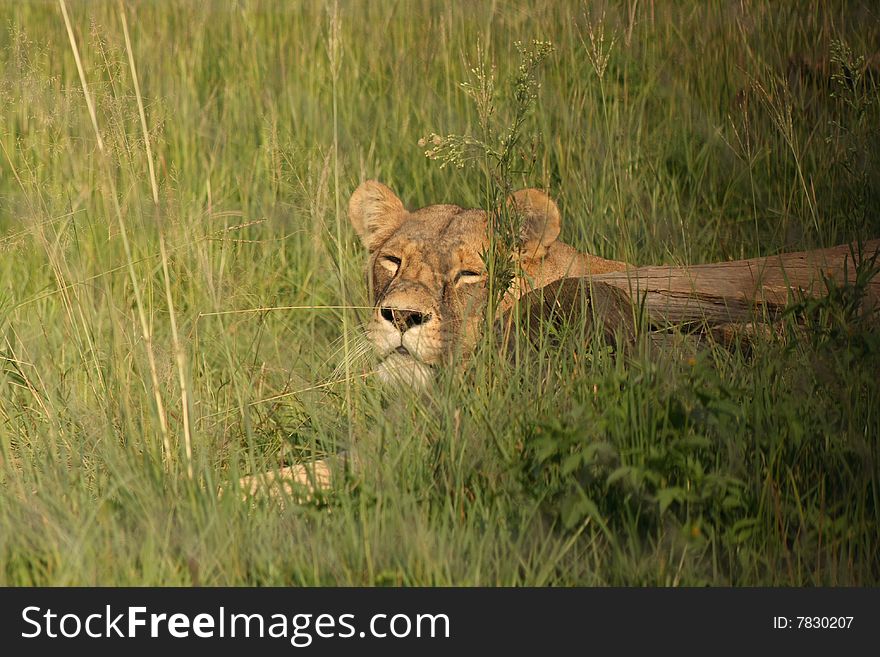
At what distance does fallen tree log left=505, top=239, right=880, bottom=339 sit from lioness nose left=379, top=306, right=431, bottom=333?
1.30 ft

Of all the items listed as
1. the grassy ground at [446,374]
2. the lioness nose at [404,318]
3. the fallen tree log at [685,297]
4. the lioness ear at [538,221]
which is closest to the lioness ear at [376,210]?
the grassy ground at [446,374]

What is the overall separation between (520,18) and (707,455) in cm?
414

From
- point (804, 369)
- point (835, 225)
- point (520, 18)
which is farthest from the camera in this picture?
point (520, 18)

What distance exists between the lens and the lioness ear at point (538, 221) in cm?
470

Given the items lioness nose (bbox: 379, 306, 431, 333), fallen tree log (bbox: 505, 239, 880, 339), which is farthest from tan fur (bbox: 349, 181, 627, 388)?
fallen tree log (bbox: 505, 239, 880, 339)

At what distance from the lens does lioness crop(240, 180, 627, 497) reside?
4438mm

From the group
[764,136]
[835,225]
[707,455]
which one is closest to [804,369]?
[707,455]

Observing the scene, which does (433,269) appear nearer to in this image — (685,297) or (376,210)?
(376,210)

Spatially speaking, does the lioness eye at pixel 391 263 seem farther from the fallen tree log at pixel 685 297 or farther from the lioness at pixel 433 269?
the fallen tree log at pixel 685 297

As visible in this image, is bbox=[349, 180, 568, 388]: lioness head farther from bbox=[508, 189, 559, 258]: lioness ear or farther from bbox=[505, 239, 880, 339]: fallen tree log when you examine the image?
bbox=[505, 239, 880, 339]: fallen tree log

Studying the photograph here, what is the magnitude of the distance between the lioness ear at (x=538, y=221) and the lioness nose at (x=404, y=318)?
1.72ft

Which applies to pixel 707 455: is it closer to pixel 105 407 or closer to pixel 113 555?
pixel 113 555
